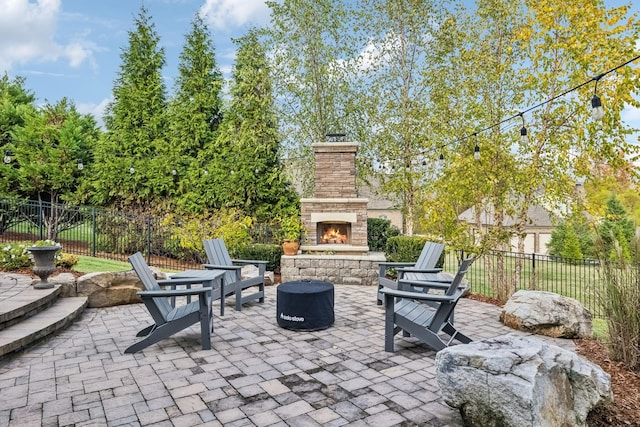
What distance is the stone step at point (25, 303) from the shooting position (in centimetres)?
402

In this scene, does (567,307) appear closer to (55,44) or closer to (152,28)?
(55,44)

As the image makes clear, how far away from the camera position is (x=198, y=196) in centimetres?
1164

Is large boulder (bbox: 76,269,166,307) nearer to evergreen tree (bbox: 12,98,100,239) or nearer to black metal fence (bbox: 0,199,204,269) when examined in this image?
black metal fence (bbox: 0,199,204,269)

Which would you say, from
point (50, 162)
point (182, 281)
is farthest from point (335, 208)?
point (50, 162)

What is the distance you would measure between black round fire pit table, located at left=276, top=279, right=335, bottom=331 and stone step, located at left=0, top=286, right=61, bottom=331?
2780 millimetres

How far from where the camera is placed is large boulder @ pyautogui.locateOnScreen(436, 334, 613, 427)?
2160 millimetres

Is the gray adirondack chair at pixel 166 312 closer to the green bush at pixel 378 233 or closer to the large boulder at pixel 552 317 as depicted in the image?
the large boulder at pixel 552 317

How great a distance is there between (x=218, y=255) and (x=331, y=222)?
4.06 meters

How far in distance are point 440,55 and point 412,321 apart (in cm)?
817

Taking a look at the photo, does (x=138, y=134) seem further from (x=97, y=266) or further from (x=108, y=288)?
(x=108, y=288)

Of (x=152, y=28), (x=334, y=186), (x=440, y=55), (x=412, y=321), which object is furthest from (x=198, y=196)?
(x=412, y=321)

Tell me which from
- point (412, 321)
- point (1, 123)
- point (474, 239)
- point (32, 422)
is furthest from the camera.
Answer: point (1, 123)

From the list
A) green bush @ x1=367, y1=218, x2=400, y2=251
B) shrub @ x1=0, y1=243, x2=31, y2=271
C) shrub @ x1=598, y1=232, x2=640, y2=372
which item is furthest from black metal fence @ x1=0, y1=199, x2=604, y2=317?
shrub @ x1=598, y1=232, x2=640, y2=372

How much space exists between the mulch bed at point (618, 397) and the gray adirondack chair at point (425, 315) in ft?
3.69
